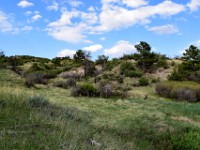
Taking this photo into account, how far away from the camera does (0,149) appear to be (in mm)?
6082

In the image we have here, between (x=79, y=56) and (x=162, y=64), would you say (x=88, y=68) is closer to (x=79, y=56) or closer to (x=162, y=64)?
(x=79, y=56)

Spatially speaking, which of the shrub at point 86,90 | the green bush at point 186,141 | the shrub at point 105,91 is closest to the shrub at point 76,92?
the shrub at point 86,90

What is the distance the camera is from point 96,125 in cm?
1334

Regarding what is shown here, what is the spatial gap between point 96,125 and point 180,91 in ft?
53.7

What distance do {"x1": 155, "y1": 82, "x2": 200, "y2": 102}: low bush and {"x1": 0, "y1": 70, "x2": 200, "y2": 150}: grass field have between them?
21.2ft

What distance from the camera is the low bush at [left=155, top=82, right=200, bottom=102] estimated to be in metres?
27.9

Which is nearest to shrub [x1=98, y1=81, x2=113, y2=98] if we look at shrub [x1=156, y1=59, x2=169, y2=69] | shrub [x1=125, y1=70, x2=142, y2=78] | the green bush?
the green bush

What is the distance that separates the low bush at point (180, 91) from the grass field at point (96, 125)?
6.45 meters

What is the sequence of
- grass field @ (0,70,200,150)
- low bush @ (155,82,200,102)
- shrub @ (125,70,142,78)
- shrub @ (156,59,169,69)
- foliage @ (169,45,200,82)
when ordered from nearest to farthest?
grass field @ (0,70,200,150), low bush @ (155,82,200,102), foliage @ (169,45,200,82), shrub @ (125,70,142,78), shrub @ (156,59,169,69)

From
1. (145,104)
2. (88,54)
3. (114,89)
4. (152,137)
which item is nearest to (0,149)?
(152,137)

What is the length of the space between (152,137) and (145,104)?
7.97 metres

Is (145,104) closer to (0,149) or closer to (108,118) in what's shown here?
(108,118)

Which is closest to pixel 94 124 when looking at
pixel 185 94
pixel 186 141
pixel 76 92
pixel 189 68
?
pixel 186 141

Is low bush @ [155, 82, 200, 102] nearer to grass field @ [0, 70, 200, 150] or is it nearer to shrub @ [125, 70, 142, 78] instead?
grass field @ [0, 70, 200, 150]
